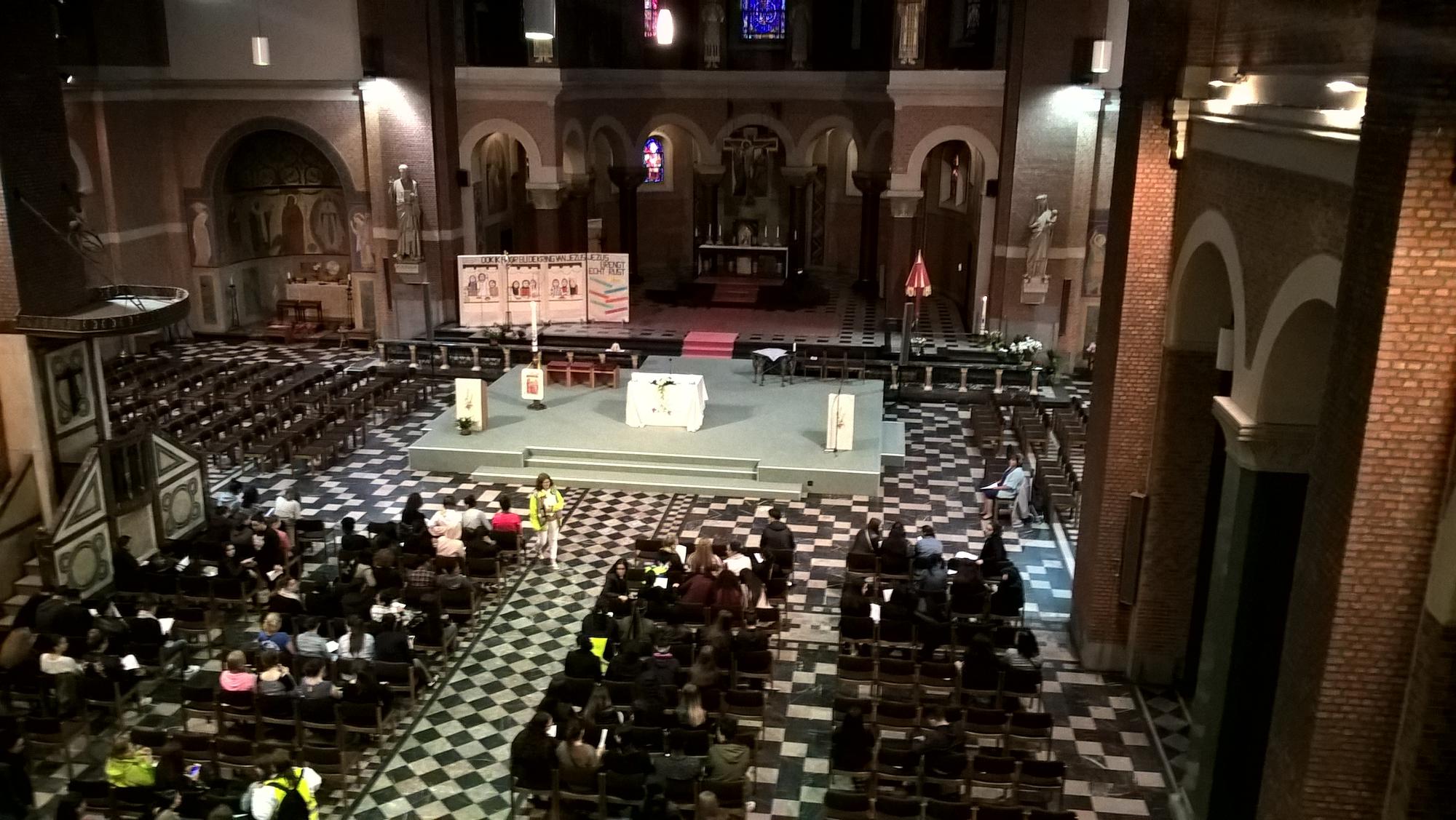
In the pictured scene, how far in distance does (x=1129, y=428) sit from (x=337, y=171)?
21.9 meters

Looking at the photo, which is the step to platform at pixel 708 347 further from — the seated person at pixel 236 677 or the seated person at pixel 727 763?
the seated person at pixel 727 763

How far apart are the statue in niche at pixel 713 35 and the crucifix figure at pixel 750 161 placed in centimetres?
223

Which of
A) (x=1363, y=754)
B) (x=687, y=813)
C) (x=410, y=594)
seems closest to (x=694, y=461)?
(x=410, y=594)

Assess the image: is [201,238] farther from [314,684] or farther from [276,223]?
[314,684]

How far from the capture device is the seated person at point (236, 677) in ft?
36.0

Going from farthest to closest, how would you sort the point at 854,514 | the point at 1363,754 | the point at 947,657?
the point at 854,514
the point at 947,657
the point at 1363,754

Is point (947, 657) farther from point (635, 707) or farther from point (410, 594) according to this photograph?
point (410, 594)

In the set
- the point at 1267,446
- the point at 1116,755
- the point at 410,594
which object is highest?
the point at 1267,446

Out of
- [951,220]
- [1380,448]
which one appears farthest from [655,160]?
[1380,448]

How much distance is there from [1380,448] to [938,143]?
70.6 ft

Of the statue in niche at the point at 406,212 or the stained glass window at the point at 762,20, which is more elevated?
the stained glass window at the point at 762,20

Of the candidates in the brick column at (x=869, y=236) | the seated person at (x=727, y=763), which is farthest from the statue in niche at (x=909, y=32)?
the seated person at (x=727, y=763)

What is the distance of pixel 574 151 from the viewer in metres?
29.8

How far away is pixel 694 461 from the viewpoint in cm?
1944
